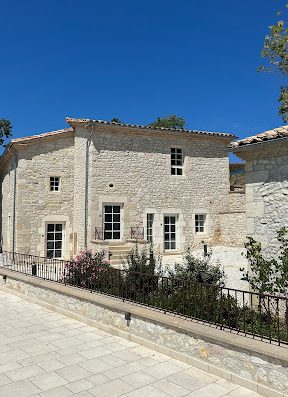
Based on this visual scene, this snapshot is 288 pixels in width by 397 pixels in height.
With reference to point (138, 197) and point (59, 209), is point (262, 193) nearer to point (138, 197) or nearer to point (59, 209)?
point (138, 197)

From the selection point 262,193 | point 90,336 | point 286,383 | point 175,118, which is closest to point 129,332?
point 90,336

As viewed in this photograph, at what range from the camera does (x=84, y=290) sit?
737 centimetres

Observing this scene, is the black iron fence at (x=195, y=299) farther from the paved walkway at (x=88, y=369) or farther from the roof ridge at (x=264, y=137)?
the roof ridge at (x=264, y=137)

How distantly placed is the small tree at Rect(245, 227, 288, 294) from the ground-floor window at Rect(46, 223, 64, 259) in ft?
36.2

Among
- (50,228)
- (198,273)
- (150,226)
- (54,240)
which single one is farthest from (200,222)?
(198,273)

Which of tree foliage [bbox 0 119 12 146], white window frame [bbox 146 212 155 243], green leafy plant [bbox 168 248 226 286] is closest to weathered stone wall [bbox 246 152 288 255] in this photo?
green leafy plant [bbox 168 248 226 286]

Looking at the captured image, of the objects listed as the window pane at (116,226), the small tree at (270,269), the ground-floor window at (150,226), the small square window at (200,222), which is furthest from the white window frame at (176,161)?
the small tree at (270,269)

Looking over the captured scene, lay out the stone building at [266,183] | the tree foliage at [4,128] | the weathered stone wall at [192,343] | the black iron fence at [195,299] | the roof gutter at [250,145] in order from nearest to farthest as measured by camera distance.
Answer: the weathered stone wall at [192,343] → the black iron fence at [195,299] → the roof gutter at [250,145] → the stone building at [266,183] → the tree foliage at [4,128]

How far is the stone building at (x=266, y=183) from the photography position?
21.2ft

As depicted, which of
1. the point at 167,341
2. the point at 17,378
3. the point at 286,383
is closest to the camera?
the point at 286,383

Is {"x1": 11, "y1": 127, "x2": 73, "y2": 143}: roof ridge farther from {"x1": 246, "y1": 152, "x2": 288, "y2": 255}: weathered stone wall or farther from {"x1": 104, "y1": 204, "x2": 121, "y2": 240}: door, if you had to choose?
{"x1": 246, "y1": 152, "x2": 288, "y2": 255}: weathered stone wall

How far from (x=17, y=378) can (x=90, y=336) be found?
1.83 m

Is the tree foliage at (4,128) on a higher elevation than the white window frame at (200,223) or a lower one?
higher

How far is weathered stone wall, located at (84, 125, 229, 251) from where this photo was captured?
15969 millimetres
